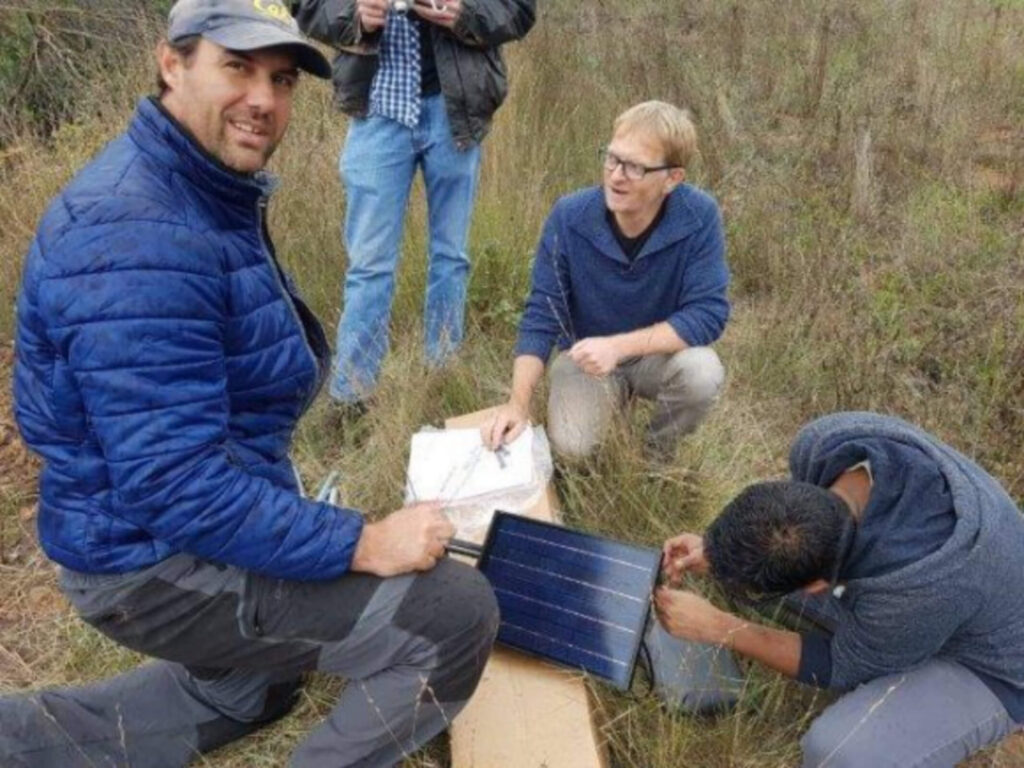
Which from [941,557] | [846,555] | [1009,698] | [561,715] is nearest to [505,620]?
[561,715]

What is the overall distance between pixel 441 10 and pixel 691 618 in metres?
2.31

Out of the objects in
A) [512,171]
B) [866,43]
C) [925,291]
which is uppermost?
[866,43]

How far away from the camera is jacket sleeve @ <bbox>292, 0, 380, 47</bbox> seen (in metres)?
3.26

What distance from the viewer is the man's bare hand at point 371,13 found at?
3.22 meters

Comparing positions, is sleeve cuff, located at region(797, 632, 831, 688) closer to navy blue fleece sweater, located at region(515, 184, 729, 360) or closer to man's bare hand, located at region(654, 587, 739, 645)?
man's bare hand, located at region(654, 587, 739, 645)

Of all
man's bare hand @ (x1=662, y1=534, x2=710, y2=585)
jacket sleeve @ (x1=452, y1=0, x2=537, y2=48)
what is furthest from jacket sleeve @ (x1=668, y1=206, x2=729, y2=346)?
jacket sleeve @ (x1=452, y1=0, x2=537, y2=48)

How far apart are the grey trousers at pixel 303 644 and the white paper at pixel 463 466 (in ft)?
2.30

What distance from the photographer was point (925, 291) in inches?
165

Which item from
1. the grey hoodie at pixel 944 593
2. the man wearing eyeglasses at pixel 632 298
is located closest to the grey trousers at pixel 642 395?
the man wearing eyeglasses at pixel 632 298

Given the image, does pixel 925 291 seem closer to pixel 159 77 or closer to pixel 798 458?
pixel 798 458

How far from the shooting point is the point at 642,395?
336cm

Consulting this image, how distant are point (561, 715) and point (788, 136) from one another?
4.47 m

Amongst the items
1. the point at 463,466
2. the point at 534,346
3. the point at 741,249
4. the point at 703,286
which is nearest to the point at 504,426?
the point at 463,466

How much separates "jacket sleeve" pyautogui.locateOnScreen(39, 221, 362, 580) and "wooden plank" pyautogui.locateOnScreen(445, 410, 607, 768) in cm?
76
